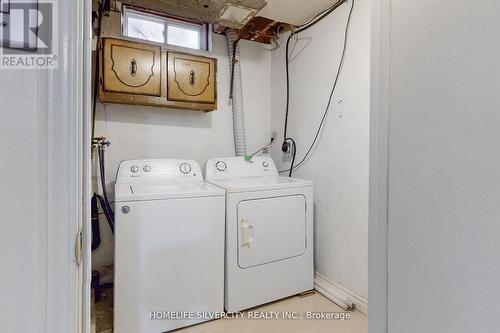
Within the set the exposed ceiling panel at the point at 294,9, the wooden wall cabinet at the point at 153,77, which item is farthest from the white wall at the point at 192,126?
the exposed ceiling panel at the point at 294,9

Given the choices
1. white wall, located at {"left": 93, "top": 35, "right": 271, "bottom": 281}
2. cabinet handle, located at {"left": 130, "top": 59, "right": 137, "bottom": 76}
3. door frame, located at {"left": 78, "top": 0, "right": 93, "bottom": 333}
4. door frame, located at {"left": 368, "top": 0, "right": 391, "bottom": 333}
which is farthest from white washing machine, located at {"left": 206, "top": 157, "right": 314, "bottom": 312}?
door frame, located at {"left": 78, "top": 0, "right": 93, "bottom": 333}

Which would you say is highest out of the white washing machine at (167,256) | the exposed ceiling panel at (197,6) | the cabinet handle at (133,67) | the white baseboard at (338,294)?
the exposed ceiling panel at (197,6)

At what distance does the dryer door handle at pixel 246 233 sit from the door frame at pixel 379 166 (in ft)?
3.66

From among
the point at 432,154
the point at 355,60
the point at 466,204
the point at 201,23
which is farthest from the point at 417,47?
the point at 201,23

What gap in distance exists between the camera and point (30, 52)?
0.44 meters

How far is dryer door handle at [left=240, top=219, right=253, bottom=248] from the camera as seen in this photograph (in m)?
1.89

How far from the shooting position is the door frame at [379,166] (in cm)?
79

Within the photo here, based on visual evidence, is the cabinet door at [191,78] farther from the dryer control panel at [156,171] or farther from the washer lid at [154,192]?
the washer lid at [154,192]

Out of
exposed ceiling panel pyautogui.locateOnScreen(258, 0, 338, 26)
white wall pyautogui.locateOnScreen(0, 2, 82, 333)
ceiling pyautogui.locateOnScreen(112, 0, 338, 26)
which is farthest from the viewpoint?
exposed ceiling panel pyautogui.locateOnScreen(258, 0, 338, 26)

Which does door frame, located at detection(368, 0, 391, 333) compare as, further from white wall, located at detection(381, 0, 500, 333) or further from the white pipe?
the white pipe

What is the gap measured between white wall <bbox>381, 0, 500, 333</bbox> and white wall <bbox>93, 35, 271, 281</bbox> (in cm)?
204

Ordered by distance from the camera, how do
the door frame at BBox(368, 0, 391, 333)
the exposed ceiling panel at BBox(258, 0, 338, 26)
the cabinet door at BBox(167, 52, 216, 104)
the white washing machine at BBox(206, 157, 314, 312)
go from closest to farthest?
Result: the door frame at BBox(368, 0, 391, 333)
the white washing machine at BBox(206, 157, 314, 312)
the exposed ceiling panel at BBox(258, 0, 338, 26)
the cabinet door at BBox(167, 52, 216, 104)

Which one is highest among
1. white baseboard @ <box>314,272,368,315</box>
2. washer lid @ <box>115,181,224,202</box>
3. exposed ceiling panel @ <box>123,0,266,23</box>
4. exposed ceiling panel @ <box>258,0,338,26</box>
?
exposed ceiling panel @ <box>258,0,338,26</box>

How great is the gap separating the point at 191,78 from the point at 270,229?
1423 mm
